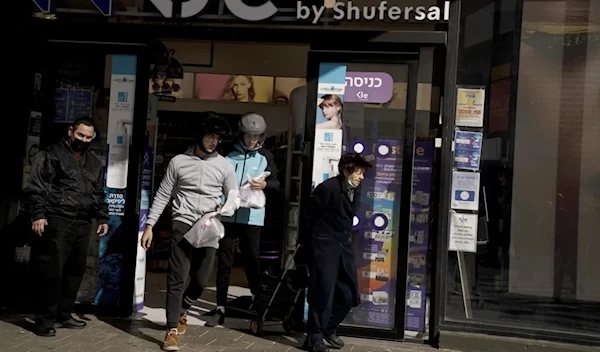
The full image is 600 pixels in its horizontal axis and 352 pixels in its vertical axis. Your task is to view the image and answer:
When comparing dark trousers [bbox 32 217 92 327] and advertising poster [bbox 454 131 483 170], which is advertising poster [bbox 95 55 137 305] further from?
advertising poster [bbox 454 131 483 170]

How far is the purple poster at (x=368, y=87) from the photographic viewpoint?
637 centimetres

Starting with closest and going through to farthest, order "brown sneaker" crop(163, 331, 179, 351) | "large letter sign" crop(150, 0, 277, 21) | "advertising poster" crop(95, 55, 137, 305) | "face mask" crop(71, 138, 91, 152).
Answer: "brown sneaker" crop(163, 331, 179, 351) → "face mask" crop(71, 138, 91, 152) → "large letter sign" crop(150, 0, 277, 21) → "advertising poster" crop(95, 55, 137, 305)

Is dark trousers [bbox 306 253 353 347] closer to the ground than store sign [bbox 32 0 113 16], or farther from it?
closer to the ground

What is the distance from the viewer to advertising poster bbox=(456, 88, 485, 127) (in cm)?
625

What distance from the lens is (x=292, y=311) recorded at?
6.36 m

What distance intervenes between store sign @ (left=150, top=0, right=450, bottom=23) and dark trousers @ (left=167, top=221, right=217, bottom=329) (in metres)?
2.16

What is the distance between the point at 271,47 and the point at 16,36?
2964mm

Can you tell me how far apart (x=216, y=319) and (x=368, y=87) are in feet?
8.53

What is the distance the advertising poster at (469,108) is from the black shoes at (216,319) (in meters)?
2.85

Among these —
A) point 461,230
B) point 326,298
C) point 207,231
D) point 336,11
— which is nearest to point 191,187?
point 207,231

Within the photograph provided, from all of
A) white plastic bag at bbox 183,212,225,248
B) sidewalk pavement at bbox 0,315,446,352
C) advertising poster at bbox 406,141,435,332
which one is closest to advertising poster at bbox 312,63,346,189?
advertising poster at bbox 406,141,435,332

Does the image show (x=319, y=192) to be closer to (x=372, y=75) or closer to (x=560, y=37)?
(x=372, y=75)

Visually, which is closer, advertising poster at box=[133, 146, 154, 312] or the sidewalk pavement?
the sidewalk pavement

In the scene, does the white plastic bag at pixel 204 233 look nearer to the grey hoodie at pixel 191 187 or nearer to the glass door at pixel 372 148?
the grey hoodie at pixel 191 187
